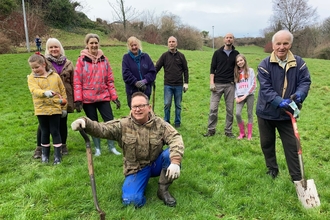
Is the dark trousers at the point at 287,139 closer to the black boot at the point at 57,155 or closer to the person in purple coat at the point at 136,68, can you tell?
the person in purple coat at the point at 136,68

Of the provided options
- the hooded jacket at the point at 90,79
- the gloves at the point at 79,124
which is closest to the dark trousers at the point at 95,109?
the hooded jacket at the point at 90,79

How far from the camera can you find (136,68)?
5500mm

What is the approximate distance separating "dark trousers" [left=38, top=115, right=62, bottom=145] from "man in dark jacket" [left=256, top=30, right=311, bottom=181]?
11.3ft

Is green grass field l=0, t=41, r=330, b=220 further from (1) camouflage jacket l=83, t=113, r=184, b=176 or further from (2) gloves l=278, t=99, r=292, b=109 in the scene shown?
(2) gloves l=278, t=99, r=292, b=109

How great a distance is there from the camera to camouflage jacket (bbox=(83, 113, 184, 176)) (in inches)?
141

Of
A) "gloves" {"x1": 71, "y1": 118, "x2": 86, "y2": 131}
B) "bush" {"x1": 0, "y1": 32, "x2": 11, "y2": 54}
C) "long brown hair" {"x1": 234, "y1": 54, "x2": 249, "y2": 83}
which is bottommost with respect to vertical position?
"gloves" {"x1": 71, "y1": 118, "x2": 86, "y2": 131}

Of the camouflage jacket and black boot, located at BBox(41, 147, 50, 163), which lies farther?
black boot, located at BBox(41, 147, 50, 163)

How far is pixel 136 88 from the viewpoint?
5.62 meters

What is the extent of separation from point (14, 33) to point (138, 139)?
1121 inches

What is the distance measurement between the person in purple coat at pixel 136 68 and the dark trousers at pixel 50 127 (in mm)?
1534

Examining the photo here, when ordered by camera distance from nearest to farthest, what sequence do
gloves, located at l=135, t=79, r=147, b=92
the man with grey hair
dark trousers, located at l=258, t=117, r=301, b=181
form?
1. dark trousers, located at l=258, t=117, r=301, b=181
2. gloves, located at l=135, t=79, r=147, b=92
3. the man with grey hair

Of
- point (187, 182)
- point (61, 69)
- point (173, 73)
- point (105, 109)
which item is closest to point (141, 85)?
point (105, 109)

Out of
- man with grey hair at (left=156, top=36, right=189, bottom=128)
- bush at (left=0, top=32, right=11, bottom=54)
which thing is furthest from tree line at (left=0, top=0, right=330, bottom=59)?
man with grey hair at (left=156, top=36, right=189, bottom=128)

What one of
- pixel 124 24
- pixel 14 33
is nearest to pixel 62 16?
pixel 124 24
